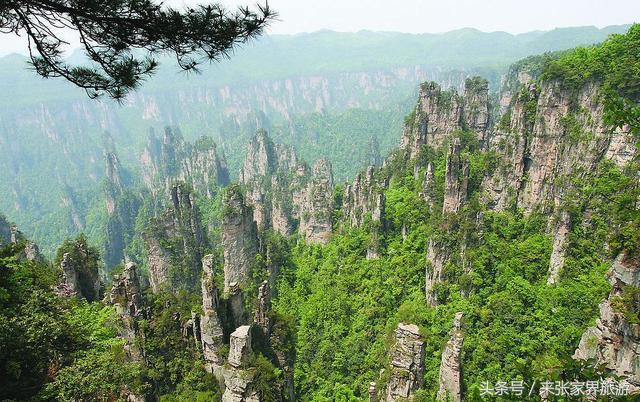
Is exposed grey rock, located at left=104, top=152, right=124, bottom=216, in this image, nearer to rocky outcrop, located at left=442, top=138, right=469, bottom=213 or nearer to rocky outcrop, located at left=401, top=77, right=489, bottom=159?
rocky outcrop, located at left=401, top=77, right=489, bottom=159

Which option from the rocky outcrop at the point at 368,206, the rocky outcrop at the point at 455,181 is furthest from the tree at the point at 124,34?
the rocky outcrop at the point at 368,206

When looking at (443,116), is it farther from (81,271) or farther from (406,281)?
(81,271)

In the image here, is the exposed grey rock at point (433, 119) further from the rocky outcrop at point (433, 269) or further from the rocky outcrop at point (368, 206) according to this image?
the rocky outcrop at point (433, 269)

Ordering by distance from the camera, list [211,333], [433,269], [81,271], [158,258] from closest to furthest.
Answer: [211,333], [81,271], [433,269], [158,258]

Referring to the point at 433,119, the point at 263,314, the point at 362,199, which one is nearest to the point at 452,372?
the point at 263,314

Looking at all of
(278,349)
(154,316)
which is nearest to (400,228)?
(278,349)

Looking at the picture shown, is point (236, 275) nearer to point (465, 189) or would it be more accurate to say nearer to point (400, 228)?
point (400, 228)
